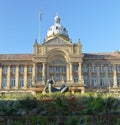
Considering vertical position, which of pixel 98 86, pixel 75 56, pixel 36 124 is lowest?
pixel 36 124

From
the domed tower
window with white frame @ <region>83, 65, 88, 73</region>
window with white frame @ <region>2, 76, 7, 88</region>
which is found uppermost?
the domed tower

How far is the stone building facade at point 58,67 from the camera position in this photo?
260ft

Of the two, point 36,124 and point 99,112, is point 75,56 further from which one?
point 36,124

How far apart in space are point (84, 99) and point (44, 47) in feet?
130

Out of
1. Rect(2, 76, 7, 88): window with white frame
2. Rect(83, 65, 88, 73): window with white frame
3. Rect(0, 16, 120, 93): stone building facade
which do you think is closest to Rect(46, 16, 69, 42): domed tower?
Rect(0, 16, 120, 93): stone building facade

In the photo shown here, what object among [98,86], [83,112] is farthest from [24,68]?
[83,112]

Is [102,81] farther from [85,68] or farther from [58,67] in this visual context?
[58,67]

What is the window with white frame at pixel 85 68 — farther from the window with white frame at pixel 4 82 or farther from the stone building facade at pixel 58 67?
the window with white frame at pixel 4 82

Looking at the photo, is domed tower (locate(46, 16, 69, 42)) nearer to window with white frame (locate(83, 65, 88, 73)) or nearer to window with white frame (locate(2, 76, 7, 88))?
window with white frame (locate(83, 65, 88, 73))

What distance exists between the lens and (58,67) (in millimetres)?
81125

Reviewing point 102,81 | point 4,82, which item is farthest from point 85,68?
point 4,82

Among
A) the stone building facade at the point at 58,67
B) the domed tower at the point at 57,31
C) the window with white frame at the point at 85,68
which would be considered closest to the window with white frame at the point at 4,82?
the stone building facade at the point at 58,67

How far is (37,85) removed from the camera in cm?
7519

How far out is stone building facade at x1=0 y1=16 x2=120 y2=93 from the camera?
7938 cm
